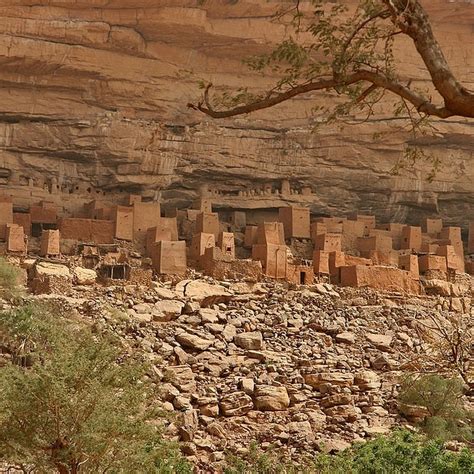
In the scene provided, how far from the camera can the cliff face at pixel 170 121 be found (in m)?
27.4

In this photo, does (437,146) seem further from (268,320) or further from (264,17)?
(268,320)

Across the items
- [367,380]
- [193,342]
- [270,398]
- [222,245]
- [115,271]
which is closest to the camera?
[270,398]

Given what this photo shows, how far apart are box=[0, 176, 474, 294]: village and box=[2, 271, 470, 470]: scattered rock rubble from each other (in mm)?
804

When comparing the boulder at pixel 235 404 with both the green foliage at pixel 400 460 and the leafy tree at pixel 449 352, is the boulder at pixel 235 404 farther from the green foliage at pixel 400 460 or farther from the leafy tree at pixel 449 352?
the green foliage at pixel 400 460

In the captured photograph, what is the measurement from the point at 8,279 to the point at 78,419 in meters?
10.8

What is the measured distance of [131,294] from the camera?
22406 millimetres

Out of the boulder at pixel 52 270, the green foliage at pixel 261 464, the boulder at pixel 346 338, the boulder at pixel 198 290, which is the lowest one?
the green foliage at pixel 261 464

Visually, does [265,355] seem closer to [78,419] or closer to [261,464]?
[261,464]

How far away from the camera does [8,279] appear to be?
21.9 meters

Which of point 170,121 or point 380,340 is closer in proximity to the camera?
point 380,340

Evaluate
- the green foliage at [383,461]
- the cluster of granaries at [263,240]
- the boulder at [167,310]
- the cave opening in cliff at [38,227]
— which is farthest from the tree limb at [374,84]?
the cave opening in cliff at [38,227]

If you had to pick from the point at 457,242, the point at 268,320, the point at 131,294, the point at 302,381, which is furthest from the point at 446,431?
the point at 457,242

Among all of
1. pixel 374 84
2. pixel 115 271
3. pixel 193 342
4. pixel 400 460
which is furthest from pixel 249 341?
pixel 374 84

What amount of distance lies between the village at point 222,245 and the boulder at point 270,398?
6.15 meters
